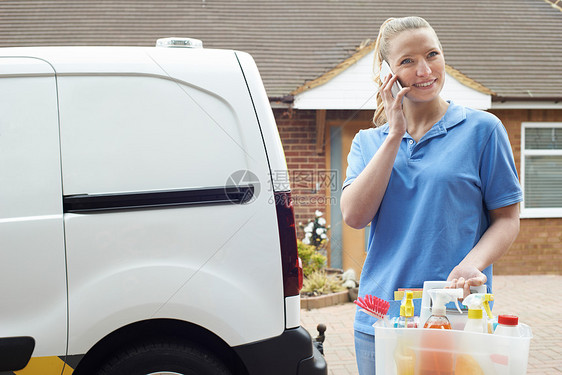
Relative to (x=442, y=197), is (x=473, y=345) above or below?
below

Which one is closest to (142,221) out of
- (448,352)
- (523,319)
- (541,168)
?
(448,352)

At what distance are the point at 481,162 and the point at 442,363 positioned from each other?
2.03 feet

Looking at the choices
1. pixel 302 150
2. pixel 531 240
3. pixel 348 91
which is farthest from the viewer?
pixel 531 240

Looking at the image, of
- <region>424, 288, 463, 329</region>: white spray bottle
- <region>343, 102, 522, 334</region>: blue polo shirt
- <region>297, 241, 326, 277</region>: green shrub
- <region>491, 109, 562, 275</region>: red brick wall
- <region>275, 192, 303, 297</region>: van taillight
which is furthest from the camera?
<region>491, 109, 562, 275</region>: red brick wall

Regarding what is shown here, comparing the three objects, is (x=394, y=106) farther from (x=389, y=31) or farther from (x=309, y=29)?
(x=309, y=29)

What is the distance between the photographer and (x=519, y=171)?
9031mm

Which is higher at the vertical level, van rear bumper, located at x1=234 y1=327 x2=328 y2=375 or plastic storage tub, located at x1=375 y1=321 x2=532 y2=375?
plastic storage tub, located at x1=375 y1=321 x2=532 y2=375

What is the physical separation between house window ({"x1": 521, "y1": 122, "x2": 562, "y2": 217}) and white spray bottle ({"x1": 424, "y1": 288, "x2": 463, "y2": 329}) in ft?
28.4

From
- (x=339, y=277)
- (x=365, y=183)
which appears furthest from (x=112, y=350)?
(x=339, y=277)

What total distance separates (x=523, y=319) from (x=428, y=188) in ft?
16.8

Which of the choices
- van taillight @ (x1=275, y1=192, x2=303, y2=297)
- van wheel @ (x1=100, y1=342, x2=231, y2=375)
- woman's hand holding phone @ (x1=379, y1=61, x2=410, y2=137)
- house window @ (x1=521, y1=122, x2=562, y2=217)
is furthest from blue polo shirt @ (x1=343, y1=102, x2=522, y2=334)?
house window @ (x1=521, y1=122, x2=562, y2=217)

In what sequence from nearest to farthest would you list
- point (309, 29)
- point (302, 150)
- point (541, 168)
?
point (302, 150), point (541, 168), point (309, 29)

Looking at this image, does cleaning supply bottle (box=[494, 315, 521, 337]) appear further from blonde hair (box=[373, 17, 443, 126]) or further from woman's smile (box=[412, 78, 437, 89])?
blonde hair (box=[373, 17, 443, 126])

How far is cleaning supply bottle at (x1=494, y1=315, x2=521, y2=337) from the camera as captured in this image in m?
1.14
